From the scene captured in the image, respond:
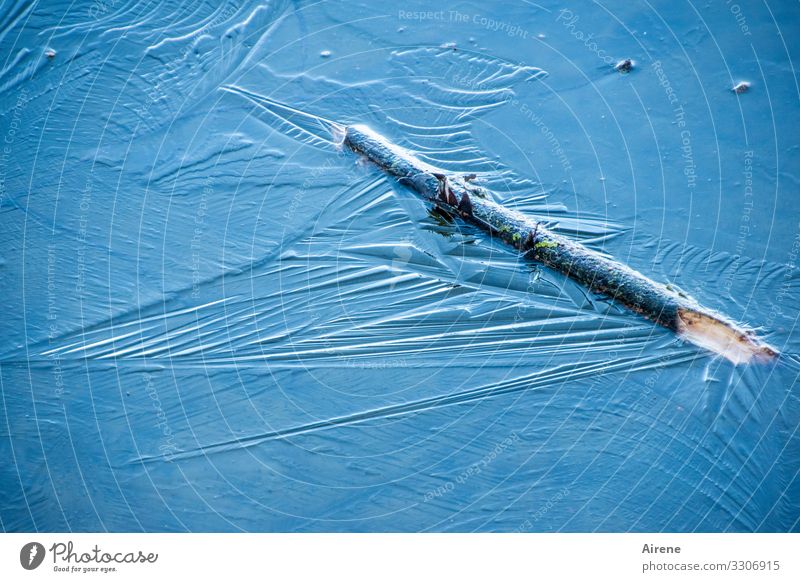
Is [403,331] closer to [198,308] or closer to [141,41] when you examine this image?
[198,308]

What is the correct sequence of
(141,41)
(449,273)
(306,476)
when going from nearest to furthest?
(306,476)
(449,273)
(141,41)

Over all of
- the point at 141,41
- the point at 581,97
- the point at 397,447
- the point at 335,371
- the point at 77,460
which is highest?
the point at 581,97

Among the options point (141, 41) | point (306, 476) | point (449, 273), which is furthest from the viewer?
point (141, 41)

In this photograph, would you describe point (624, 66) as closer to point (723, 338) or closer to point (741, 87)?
point (741, 87)

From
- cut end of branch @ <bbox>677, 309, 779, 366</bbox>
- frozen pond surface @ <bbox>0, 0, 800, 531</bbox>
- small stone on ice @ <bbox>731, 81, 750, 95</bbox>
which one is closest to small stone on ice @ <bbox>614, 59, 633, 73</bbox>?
frozen pond surface @ <bbox>0, 0, 800, 531</bbox>

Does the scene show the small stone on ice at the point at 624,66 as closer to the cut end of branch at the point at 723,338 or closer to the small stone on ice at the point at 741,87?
the small stone on ice at the point at 741,87

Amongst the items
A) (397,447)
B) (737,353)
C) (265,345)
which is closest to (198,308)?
(265,345)

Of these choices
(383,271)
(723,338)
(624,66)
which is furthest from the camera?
(624,66)

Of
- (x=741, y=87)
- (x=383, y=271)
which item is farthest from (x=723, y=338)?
(x=383, y=271)
